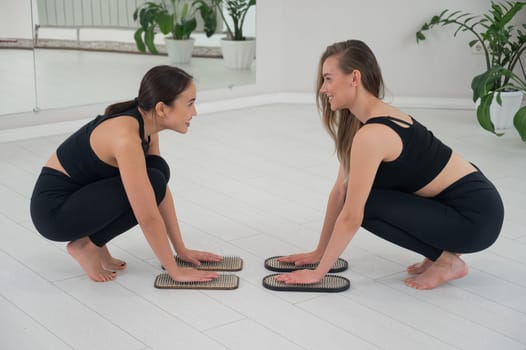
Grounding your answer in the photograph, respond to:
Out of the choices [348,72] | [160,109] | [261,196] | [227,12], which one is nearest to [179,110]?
[160,109]

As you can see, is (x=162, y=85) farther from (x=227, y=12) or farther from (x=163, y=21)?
(x=227, y=12)

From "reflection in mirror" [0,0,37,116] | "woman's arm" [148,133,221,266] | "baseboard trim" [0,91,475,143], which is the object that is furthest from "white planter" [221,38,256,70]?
"woman's arm" [148,133,221,266]

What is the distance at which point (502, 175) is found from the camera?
151 inches

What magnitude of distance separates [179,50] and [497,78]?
1957 millimetres

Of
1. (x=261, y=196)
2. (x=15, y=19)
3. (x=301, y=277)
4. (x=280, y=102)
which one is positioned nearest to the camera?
(x=301, y=277)

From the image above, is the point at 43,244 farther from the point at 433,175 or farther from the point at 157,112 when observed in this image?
the point at 433,175

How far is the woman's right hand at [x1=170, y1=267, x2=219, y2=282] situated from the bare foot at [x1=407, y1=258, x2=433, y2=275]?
673mm

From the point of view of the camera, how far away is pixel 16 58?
422 cm

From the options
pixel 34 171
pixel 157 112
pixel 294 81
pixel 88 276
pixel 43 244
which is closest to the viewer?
pixel 157 112

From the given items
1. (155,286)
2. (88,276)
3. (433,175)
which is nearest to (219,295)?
(155,286)

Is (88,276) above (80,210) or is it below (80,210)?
below

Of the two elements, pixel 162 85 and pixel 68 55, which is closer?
pixel 162 85

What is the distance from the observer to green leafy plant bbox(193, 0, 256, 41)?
496cm

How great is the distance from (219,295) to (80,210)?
512mm
